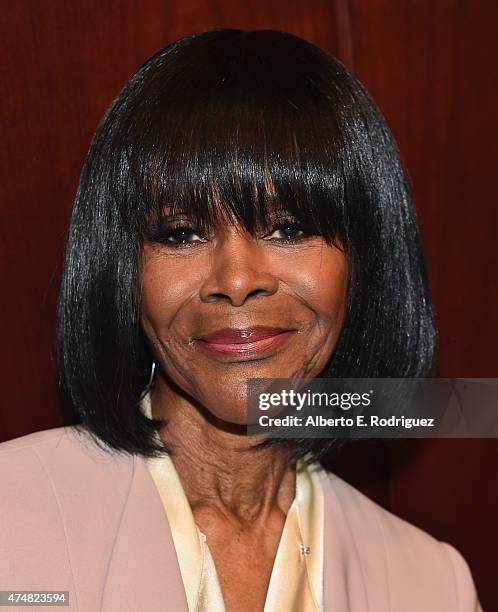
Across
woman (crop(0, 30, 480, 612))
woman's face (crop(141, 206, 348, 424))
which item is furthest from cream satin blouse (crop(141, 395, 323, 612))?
woman's face (crop(141, 206, 348, 424))

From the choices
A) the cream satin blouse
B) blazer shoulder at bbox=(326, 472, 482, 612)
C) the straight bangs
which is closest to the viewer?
A: the straight bangs

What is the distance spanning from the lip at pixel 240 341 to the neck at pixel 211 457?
16cm

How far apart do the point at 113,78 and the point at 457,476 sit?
35.1 inches

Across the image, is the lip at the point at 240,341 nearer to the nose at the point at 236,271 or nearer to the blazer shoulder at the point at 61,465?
the nose at the point at 236,271

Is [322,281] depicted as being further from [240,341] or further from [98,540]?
[98,540]

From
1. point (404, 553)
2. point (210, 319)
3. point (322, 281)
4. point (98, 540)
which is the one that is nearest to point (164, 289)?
point (210, 319)

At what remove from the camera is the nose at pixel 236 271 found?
4.36 feet

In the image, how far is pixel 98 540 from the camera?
137 centimetres

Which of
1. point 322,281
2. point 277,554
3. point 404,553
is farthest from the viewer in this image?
point 404,553

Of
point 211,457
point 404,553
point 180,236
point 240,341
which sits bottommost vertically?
point 404,553

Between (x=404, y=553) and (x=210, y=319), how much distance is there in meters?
0.51

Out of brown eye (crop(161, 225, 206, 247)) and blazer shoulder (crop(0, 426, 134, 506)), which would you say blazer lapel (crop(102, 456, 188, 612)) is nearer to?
blazer shoulder (crop(0, 426, 134, 506))

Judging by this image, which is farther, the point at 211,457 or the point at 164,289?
the point at 211,457

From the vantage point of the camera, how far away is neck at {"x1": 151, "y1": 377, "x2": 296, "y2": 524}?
1.53 meters
